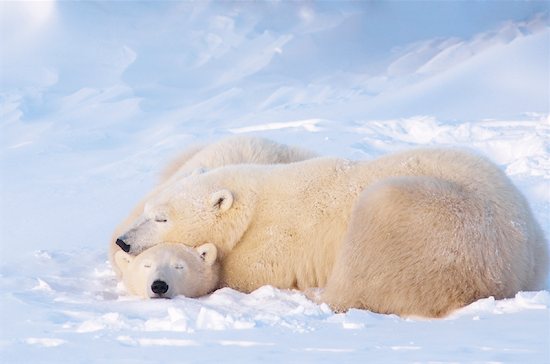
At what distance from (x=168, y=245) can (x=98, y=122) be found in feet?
30.7

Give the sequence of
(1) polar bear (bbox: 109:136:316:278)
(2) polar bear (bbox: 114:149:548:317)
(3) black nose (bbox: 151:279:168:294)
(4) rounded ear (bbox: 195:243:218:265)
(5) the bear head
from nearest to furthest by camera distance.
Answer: (2) polar bear (bbox: 114:149:548:317) < (3) black nose (bbox: 151:279:168:294) < (4) rounded ear (bbox: 195:243:218:265) < (5) the bear head < (1) polar bear (bbox: 109:136:316:278)

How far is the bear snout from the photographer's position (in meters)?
4.59

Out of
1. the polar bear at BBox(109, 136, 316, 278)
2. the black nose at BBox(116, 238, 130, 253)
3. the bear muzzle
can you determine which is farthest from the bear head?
the polar bear at BBox(109, 136, 316, 278)

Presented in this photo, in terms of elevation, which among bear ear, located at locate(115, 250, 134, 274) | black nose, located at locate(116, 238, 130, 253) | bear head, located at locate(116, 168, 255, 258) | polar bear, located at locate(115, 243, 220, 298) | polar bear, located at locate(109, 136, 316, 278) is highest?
polar bear, located at locate(109, 136, 316, 278)

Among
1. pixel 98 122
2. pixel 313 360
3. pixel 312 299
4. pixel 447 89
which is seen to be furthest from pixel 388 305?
pixel 447 89

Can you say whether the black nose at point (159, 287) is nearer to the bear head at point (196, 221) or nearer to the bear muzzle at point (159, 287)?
the bear muzzle at point (159, 287)

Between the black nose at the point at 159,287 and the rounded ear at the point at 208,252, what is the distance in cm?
33

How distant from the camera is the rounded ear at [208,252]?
15.9 feet

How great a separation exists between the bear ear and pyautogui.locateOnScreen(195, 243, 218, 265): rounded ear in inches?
16.9

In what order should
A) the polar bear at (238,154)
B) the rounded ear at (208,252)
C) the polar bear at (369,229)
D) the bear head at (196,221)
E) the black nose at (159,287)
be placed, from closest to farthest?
the polar bear at (369,229) → the black nose at (159,287) → the rounded ear at (208,252) → the bear head at (196,221) → the polar bear at (238,154)

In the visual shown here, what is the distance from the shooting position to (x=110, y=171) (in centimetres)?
1045

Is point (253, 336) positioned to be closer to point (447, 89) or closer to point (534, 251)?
point (534, 251)

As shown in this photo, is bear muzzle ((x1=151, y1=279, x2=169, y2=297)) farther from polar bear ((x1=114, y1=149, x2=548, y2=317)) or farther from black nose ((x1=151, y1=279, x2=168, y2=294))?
polar bear ((x1=114, y1=149, x2=548, y2=317))

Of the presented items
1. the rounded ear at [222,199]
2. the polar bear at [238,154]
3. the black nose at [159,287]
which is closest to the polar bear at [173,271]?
the black nose at [159,287]
